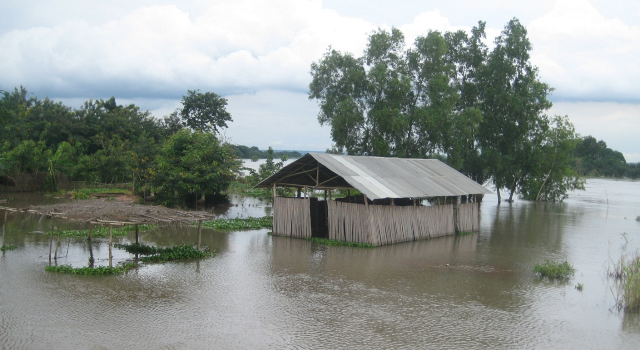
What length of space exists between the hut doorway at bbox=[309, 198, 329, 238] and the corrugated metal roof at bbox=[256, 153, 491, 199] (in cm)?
94

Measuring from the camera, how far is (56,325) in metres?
8.77

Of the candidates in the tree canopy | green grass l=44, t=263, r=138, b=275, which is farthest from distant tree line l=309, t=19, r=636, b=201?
green grass l=44, t=263, r=138, b=275

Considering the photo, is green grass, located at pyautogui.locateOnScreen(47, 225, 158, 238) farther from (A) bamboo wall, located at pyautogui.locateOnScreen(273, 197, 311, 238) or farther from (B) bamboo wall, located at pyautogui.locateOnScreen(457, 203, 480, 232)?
(B) bamboo wall, located at pyautogui.locateOnScreen(457, 203, 480, 232)

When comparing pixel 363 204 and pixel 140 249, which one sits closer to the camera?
pixel 140 249

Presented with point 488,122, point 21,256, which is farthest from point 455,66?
point 21,256

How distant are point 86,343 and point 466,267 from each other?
10.2 meters

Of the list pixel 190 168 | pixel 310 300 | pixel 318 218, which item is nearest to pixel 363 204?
pixel 318 218

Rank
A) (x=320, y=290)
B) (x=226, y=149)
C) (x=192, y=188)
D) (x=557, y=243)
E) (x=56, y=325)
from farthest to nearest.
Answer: (x=226, y=149)
(x=192, y=188)
(x=557, y=243)
(x=320, y=290)
(x=56, y=325)

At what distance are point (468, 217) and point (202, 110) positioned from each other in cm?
2675

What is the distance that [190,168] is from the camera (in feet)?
81.0

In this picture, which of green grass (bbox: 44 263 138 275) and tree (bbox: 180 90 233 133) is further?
tree (bbox: 180 90 233 133)

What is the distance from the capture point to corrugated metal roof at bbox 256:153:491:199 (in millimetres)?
16719

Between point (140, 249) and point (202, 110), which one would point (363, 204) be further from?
point (202, 110)

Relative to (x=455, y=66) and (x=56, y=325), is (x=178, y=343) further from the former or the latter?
(x=455, y=66)
